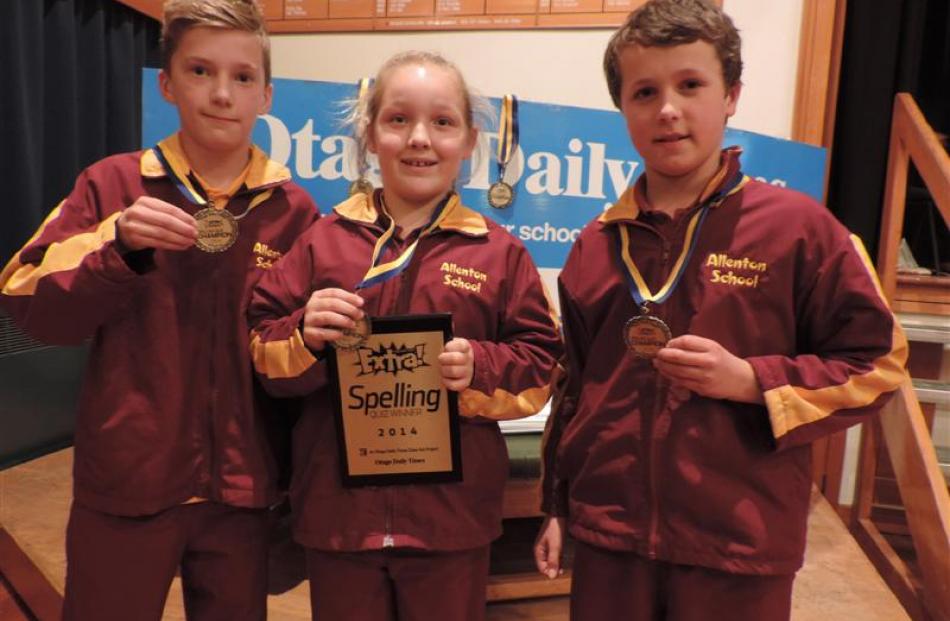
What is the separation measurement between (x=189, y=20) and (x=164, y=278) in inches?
20.9

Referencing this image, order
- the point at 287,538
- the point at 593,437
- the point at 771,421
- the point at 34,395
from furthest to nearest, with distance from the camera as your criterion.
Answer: the point at 34,395 → the point at 287,538 → the point at 593,437 → the point at 771,421

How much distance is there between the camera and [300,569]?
2686 millimetres

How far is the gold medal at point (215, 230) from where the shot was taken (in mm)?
1361

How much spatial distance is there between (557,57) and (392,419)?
9.63 feet

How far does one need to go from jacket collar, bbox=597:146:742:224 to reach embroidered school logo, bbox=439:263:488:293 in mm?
273

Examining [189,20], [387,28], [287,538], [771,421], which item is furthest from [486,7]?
[771,421]

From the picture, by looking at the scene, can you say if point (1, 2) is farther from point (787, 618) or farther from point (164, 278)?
point (787, 618)

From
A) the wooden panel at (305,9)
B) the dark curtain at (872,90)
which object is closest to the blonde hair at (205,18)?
the wooden panel at (305,9)

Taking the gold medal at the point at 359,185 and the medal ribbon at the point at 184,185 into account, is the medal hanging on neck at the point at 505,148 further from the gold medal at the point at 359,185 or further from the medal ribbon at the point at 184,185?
the medal ribbon at the point at 184,185

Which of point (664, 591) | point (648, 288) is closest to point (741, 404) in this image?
point (648, 288)

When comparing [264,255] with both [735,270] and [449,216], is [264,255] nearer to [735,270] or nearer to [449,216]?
[449,216]

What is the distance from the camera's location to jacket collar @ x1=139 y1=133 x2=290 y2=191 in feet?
4.80

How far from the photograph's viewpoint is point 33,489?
3117 millimetres

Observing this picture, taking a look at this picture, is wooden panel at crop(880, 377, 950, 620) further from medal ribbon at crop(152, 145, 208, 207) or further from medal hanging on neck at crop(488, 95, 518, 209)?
medal ribbon at crop(152, 145, 208, 207)
